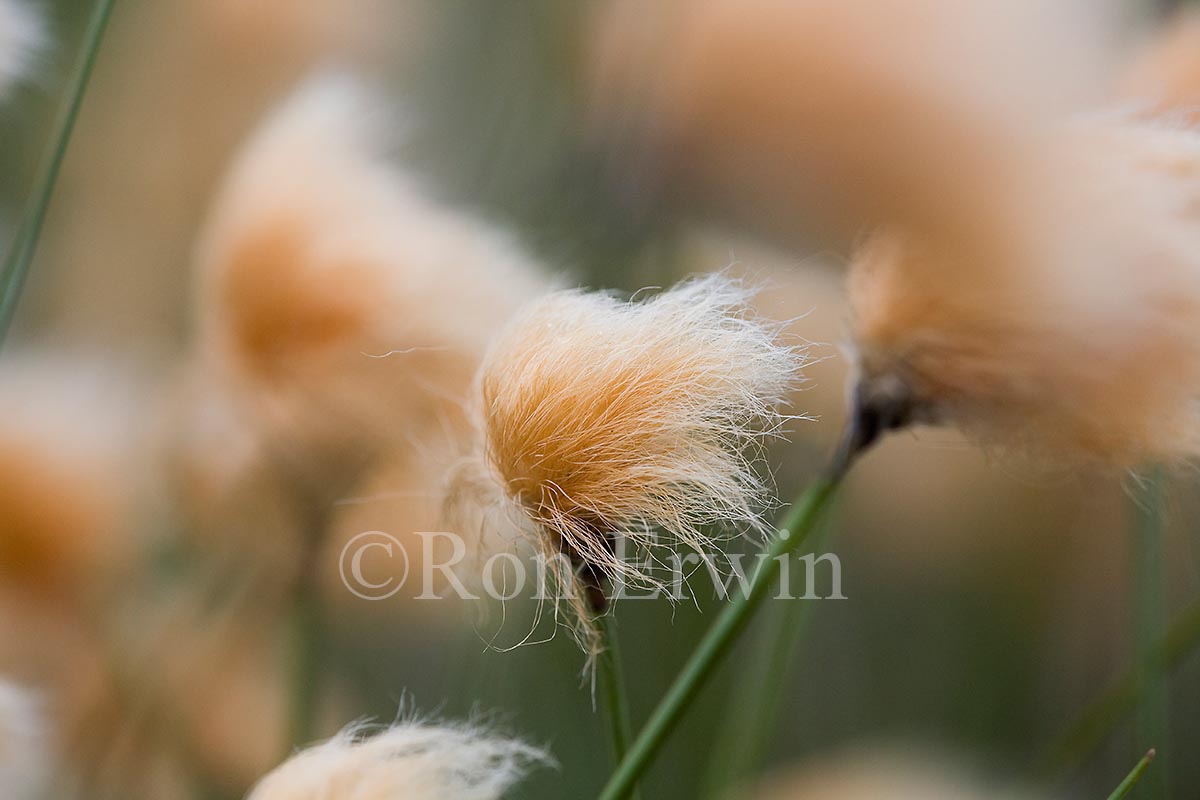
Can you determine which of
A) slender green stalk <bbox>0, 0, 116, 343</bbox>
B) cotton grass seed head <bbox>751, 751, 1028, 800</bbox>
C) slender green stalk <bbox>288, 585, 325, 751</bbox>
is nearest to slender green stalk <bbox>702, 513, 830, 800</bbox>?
cotton grass seed head <bbox>751, 751, 1028, 800</bbox>

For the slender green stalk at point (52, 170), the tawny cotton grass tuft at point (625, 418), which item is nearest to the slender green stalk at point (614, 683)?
the tawny cotton grass tuft at point (625, 418)

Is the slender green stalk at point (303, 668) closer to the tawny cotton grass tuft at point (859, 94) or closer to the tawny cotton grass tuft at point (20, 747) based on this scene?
the tawny cotton grass tuft at point (20, 747)

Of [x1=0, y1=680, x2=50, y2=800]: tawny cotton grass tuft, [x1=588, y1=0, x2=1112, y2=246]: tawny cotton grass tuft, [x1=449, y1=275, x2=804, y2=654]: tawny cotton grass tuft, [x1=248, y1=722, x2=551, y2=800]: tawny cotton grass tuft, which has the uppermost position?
[x1=588, y1=0, x2=1112, y2=246]: tawny cotton grass tuft

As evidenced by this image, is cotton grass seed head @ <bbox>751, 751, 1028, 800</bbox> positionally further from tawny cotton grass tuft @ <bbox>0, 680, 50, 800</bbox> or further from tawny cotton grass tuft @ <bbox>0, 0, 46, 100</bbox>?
tawny cotton grass tuft @ <bbox>0, 0, 46, 100</bbox>

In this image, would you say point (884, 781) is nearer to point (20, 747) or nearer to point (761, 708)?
point (761, 708)

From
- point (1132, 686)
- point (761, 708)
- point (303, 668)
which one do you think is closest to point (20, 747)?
point (303, 668)

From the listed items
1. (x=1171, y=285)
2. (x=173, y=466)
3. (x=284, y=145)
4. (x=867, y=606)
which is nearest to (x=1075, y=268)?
(x=1171, y=285)
